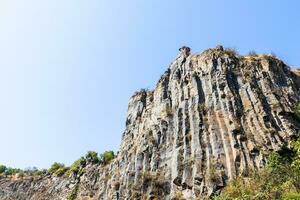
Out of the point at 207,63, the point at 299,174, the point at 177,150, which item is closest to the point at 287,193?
the point at 299,174

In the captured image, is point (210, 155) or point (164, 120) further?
point (164, 120)

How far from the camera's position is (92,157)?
243ft

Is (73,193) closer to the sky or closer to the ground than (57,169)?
closer to the ground

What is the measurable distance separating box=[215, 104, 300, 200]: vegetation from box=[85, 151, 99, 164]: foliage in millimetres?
40946

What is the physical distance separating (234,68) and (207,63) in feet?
11.0

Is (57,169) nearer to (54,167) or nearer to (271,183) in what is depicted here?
(54,167)

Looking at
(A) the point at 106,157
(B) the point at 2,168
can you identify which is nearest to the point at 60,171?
(A) the point at 106,157

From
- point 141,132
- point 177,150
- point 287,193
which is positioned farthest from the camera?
point 141,132

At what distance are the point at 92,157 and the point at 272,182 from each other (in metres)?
46.8

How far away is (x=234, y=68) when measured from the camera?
4822cm

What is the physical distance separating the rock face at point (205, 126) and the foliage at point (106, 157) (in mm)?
13243

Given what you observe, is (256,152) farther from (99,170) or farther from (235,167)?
(99,170)

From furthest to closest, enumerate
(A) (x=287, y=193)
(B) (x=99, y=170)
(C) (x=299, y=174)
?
(B) (x=99, y=170), (C) (x=299, y=174), (A) (x=287, y=193)

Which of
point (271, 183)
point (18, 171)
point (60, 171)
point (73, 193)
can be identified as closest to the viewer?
point (271, 183)
